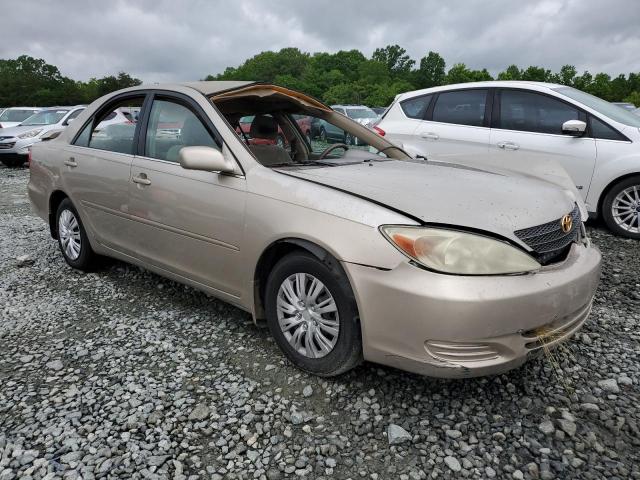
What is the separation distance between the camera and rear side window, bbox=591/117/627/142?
17.4 ft

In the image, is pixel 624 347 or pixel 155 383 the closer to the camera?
pixel 155 383

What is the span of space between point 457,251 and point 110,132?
296 cm

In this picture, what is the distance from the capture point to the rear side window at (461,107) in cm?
612

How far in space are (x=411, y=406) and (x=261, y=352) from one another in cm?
95

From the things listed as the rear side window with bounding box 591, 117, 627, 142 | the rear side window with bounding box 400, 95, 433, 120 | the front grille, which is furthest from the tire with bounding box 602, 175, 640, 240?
the front grille

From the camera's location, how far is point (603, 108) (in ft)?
18.4

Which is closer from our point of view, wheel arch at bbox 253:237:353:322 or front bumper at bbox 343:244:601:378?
front bumper at bbox 343:244:601:378

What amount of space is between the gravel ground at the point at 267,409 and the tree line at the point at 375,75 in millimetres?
51343

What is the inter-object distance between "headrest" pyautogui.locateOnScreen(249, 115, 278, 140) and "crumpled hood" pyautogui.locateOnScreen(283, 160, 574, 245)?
0.73 meters

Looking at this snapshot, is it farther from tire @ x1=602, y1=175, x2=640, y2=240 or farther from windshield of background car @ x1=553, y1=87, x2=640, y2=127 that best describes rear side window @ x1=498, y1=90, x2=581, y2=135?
tire @ x1=602, y1=175, x2=640, y2=240

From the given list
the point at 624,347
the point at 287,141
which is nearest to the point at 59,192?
the point at 287,141

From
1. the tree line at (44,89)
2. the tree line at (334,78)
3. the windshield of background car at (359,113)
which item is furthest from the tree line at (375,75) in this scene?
the windshield of background car at (359,113)

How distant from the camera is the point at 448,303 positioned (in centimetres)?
206

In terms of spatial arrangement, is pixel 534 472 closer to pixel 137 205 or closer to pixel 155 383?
pixel 155 383
